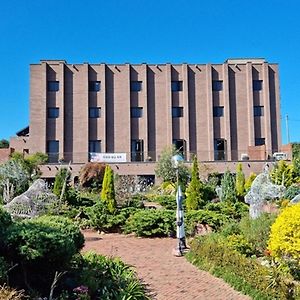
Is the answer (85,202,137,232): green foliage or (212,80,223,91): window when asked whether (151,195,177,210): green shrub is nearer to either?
(85,202,137,232): green foliage

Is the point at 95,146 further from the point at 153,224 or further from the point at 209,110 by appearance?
the point at 153,224

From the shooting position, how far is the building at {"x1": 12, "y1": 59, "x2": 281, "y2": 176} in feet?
141

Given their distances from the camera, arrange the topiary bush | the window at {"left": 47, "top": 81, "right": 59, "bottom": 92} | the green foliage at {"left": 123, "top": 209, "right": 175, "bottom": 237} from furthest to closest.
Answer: the window at {"left": 47, "top": 81, "right": 59, "bottom": 92}, the green foliage at {"left": 123, "top": 209, "right": 175, "bottom": 237}, the topiary bush

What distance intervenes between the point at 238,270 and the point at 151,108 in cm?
3563

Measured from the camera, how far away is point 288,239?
8.77 m

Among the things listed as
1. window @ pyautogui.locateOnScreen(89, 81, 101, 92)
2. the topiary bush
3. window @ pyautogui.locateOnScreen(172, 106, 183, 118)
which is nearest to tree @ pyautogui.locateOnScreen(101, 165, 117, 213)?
the topiary bush

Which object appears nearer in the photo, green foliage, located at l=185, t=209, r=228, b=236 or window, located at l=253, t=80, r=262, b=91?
green foliage, located at l=185, t=209, r=228, b=236

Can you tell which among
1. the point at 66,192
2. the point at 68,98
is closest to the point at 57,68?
the point at 68,98

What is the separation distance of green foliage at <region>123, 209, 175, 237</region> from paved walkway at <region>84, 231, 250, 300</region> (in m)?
0.41

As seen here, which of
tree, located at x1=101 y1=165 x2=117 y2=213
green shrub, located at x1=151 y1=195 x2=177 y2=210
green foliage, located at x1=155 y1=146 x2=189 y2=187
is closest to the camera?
tree, located at x1=101 y1=165 x2=117 y2=213

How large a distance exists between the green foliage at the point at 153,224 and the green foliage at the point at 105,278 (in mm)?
6519

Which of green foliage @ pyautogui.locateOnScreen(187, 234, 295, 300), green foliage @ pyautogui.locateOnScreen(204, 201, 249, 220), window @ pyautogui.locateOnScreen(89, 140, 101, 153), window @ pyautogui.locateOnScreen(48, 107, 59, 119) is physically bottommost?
green foliage @ pyautogui.locateOnScreen(187, 234, 295, 300)

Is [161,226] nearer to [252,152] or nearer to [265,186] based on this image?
[265,186]

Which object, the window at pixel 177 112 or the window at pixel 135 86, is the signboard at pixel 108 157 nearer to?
the window at pixel 177 112
